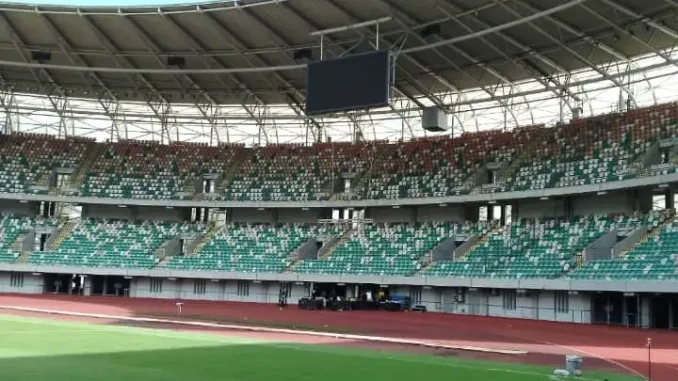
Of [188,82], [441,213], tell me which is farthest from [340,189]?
[188,82]

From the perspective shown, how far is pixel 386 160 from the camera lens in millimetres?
56844

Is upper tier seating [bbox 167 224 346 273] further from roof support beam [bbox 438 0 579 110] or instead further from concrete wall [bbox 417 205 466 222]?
roof support beam [bbox 438 0 579 110]

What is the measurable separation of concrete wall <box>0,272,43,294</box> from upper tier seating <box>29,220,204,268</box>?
2112 millimetres

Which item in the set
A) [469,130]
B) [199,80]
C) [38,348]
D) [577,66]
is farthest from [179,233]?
[38,348]

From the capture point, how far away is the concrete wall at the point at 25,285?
56.6 metres

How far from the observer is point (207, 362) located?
66.6 ft

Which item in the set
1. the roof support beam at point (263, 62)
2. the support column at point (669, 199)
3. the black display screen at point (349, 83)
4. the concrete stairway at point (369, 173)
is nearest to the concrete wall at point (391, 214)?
the concrete stairway at point (369, 173)

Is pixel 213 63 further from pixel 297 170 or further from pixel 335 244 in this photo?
pixel 335 244

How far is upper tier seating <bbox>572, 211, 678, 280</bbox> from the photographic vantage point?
34.5 metres

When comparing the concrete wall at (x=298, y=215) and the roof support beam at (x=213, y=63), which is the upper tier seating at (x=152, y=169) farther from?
the concrete wall at (x=298, y=215)

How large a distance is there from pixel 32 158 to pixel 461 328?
138 feet

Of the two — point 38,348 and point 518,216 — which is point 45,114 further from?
point 38,348

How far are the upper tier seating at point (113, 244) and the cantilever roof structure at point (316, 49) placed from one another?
9219mm

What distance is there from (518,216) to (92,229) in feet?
112
